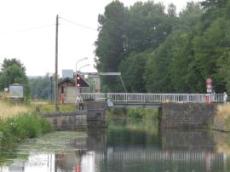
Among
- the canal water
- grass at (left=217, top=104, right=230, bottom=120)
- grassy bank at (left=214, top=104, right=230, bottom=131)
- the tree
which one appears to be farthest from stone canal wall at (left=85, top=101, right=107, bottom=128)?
the tree

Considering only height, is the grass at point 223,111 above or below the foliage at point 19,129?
above

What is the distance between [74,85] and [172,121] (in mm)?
12719

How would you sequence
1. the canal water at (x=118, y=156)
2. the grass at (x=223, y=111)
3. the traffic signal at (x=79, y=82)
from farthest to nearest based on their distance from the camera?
the traffic signal at (x=79, y=82)
the grass at (x=223, y=111)
the canal water at (x=118, y=156)

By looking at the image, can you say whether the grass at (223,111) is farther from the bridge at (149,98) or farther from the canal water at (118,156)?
the canal water at (118,156)

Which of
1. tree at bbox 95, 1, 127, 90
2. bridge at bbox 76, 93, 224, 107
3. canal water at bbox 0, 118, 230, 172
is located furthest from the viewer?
tree at bbox 95, 1, 127, 90

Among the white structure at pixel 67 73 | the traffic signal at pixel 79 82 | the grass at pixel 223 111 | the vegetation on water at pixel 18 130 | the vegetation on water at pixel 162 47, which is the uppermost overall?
the vegetation on water at pixel 162 47

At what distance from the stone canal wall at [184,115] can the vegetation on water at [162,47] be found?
13.7ft

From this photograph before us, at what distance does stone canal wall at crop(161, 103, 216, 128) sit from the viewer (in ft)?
230

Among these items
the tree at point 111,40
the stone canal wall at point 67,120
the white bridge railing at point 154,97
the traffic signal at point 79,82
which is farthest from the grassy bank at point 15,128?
the tree at point 111,40

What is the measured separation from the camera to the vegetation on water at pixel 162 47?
80.3 metres

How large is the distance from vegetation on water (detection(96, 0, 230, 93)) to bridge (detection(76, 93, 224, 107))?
278 centimetres

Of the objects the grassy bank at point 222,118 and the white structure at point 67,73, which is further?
the white structure at point 67,73

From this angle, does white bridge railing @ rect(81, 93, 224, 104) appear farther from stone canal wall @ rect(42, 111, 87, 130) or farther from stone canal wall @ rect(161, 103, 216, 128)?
stone canal wall @ rect(42, 111, 87, 130)

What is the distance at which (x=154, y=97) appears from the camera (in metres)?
77.3
